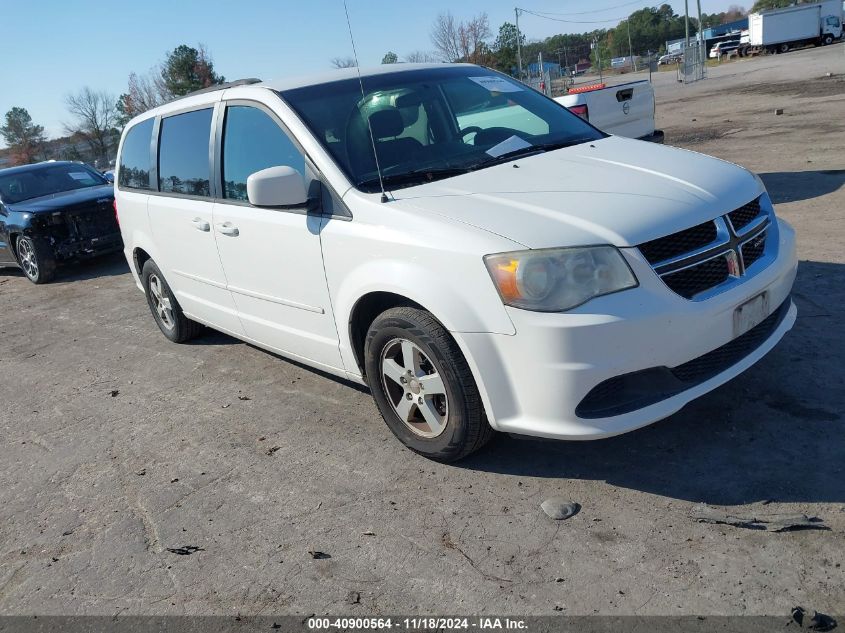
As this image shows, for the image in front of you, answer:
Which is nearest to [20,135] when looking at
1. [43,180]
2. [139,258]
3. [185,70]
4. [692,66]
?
[185,70]

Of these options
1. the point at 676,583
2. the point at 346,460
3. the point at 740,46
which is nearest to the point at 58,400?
the point at 346,460

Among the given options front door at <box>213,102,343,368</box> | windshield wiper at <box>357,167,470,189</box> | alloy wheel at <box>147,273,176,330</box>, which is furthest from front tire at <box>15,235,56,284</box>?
windshield wiper at <box>357,167,470,189</box>

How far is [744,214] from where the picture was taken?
345 cm

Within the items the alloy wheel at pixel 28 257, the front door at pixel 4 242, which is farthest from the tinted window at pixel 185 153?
the front door at pixel 4 242

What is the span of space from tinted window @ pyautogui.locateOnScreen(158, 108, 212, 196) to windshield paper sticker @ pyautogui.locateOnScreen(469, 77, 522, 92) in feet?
5.65

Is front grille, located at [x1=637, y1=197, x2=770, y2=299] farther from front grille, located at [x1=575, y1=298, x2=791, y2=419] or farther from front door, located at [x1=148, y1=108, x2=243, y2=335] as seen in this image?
front door, located at [x1=148, y1=108, x2=243, y2=335]

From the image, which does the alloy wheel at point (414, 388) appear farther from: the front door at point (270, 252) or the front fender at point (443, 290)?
the front door at point (270, 252)

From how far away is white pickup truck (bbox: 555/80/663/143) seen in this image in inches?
325

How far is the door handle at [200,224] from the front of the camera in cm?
470

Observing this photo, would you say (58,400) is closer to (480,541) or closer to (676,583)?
(480,541)

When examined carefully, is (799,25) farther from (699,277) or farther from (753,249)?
(699,277)

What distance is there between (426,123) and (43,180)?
9.27 m

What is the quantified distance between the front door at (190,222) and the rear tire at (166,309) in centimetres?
27

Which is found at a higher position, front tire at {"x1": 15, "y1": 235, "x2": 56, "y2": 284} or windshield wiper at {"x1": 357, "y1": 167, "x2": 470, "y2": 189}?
windshield wiper at {"x1": 357, "y1": 167, "x2": 470, "y2": 189}
